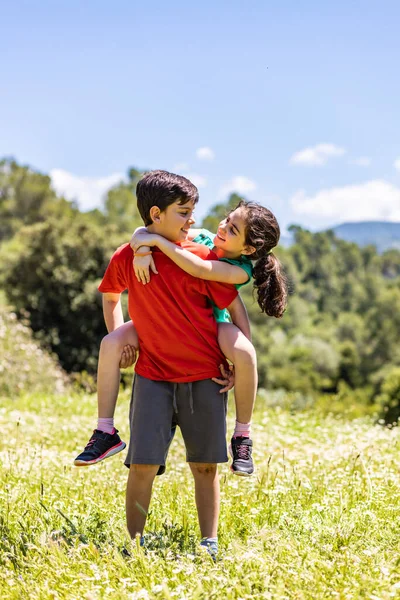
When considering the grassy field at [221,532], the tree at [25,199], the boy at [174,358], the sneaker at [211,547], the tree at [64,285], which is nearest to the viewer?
the grassy field at [221,532]

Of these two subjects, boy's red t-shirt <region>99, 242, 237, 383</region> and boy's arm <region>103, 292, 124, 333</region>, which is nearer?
boy's red t-shirt <region>99, 242, 237, 383</region>

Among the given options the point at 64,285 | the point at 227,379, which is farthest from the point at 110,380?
the point at 64,285

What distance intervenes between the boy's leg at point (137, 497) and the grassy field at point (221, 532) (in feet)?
0.28

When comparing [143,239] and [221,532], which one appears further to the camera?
[221,532]

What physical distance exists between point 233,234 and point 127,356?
83 centimetres

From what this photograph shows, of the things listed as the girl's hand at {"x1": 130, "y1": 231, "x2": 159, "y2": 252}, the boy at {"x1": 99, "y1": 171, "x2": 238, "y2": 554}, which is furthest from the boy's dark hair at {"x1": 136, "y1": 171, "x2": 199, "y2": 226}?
the girl's hand at {"x1": 130, "y1": 231, "x2": 159, "y2": 252}

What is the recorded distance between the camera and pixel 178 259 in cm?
344

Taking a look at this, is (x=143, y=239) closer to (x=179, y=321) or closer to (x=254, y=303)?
(x=179, y=321)

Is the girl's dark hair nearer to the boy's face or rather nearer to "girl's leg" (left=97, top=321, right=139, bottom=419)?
the boy's face

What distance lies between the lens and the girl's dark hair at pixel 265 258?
11.7 ft

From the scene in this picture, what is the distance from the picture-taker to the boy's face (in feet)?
11.6

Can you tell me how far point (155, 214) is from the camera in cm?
358

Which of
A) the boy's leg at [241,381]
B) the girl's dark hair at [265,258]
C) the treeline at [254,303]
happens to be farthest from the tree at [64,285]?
the boy's leg at [241,381]

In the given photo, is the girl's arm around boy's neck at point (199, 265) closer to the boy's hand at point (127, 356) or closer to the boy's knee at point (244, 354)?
the boy's knee at point (244, 354)
